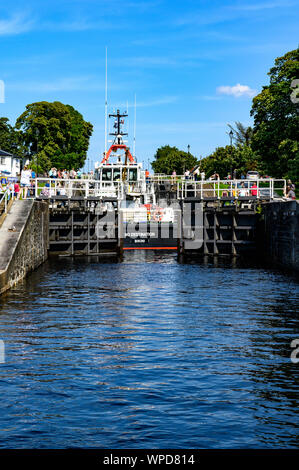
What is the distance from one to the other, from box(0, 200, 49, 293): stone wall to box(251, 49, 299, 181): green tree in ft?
53.6

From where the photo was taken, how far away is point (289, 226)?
1168 inches

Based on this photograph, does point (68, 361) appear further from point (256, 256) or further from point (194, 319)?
point (256, 256)

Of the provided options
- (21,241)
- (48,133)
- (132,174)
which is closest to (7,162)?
(48,133)

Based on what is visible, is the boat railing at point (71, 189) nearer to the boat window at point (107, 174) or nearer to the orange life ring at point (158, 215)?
the boat window at point (107, 174)

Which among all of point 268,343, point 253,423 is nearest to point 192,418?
point 253,423

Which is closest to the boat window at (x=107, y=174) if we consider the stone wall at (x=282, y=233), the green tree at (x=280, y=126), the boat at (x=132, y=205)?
the boat at (x=132, y=205)

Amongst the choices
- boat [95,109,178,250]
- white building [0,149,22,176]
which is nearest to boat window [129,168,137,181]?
boat [95,109,178,250]

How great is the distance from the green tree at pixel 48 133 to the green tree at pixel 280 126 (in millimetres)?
41218

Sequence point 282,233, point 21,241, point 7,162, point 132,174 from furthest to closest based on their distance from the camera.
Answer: point 7,162
point 132,174
point 282,233
point 21,241

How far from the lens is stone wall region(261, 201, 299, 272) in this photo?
2880cm

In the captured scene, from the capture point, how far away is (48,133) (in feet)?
280

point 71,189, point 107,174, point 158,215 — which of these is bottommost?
point 158,215

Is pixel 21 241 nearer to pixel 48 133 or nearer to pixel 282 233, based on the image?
pixel 282 233

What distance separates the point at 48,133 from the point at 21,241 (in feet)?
206
